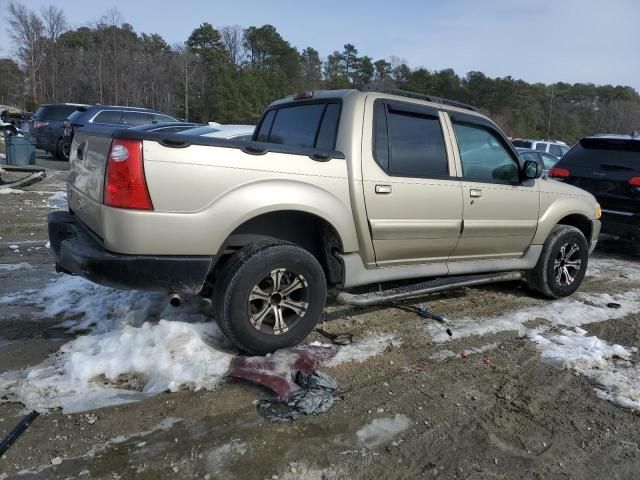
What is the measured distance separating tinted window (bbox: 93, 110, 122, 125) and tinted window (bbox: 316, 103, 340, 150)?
12176 mm

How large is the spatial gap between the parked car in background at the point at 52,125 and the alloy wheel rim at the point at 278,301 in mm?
15905

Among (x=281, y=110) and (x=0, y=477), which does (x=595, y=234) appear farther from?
(x=0, y=477)

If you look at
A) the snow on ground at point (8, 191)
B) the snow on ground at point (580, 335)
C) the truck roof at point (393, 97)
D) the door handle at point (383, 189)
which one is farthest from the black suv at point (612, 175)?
the snow on ground at point (8, 191)

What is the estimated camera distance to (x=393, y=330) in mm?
4387

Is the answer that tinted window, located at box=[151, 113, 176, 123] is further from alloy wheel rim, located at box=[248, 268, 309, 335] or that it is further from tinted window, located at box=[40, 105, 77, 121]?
alloy wheel rim, located at box=[248, 268, 309, 335]

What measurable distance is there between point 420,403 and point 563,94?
277 feet

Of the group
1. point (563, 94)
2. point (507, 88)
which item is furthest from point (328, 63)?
point (563, 94)

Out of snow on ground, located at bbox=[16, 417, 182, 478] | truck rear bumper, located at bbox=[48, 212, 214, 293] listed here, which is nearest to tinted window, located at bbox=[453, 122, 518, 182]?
truck rear bumper, located at bbox=[48, 212, 214, 293]

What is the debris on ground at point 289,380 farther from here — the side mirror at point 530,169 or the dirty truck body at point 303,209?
the side mirror at point 530,169

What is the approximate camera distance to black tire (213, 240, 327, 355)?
3.45m

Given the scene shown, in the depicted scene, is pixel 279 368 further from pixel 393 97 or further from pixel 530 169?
pixel 530 169

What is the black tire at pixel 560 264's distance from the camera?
17.5 ft

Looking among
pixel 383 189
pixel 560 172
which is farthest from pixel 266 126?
pixel 560 172

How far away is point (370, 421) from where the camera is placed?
3.02 m
